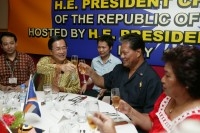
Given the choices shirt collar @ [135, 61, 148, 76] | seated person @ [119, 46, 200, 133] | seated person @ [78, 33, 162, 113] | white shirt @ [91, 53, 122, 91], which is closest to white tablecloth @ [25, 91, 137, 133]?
seated person @ [119, 46, 200, 133]

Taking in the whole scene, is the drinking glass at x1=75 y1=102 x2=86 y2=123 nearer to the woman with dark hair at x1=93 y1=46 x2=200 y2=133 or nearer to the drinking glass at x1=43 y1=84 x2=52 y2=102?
the drinking glass at x1=43 y1=84 x2=52 y2=102

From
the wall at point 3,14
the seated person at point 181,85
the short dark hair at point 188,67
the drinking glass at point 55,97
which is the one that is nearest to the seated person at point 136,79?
the drinking glass at point 55,97

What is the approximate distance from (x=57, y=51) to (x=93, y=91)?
0.87 meters

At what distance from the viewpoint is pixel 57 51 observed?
2.94 metres

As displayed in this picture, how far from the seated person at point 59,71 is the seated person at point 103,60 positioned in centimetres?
49

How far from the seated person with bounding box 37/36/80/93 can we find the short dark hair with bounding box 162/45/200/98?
1.52 m

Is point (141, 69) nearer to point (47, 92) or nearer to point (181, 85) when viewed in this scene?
point (47, 92)

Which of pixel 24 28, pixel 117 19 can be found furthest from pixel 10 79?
pixel 117 19

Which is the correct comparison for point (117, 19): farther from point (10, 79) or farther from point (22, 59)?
point (10, 79)

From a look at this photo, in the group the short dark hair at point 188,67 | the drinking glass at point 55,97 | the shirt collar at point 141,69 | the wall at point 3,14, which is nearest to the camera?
the short dark hair at point 188,67

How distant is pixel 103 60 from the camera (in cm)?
358

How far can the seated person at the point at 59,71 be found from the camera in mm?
2752

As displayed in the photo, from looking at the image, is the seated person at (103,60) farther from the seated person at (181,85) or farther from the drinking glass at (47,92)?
the seated person at (181,85)

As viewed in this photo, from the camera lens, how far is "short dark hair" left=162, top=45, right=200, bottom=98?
50.9 inches
